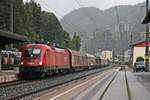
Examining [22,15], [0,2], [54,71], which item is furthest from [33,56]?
[22,15]

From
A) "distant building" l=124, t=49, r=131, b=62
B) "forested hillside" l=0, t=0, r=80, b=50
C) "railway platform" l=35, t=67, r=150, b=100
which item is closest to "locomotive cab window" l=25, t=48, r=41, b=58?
"railway platform" l=35, t=67, r=150, b=100

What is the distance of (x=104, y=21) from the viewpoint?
12550 centimetres

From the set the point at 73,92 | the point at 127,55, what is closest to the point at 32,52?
the point at 73,92

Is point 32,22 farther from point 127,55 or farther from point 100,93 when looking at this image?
point 100,93

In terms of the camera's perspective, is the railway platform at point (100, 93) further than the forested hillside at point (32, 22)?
No

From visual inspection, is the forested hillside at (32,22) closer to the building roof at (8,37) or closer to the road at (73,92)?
the building roof at (8,37)

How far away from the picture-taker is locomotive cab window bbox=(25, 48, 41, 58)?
3878 centimetres

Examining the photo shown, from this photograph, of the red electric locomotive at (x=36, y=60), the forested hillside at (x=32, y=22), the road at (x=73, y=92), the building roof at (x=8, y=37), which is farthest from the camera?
the forested hillside at (x=32, y=22)

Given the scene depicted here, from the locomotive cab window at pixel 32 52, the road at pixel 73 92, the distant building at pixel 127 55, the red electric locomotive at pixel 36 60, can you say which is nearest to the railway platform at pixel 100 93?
the road at pixel 73 92

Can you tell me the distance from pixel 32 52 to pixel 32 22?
82456mm

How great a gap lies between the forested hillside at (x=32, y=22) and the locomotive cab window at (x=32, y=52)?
4026 centimetres

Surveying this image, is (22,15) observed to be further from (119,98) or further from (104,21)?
(119,98)

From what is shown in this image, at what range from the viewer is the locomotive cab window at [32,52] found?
38.8 metres

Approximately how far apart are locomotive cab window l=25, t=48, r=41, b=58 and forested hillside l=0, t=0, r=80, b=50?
40.3 metres
